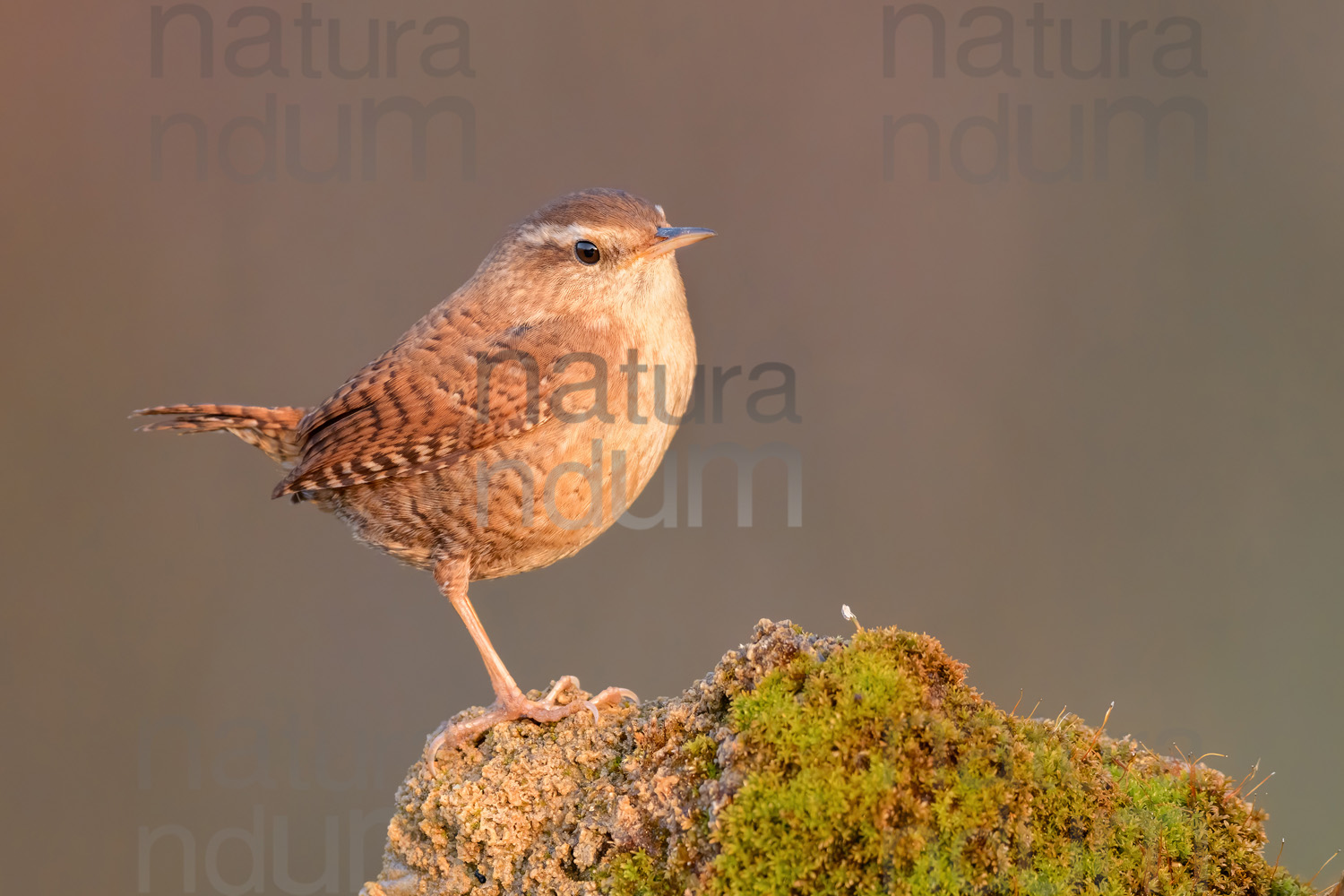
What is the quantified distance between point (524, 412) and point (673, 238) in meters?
0.70

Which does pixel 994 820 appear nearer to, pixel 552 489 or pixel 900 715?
pixel 900 715

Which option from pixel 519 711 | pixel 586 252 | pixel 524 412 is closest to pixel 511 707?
pixel 519 711

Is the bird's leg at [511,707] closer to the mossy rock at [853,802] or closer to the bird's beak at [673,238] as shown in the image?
the mossy rock at [853,802]

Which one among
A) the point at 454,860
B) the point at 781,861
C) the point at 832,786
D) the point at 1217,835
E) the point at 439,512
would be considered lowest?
the point at 454,860

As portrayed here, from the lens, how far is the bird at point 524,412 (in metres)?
3.08

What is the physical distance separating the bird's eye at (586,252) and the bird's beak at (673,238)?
0.17 m

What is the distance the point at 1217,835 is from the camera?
2.14 m

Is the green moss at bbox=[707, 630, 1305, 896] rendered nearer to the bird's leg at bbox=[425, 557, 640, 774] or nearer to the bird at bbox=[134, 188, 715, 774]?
the bird's leg at bbox=[425, 557, 640, 774]

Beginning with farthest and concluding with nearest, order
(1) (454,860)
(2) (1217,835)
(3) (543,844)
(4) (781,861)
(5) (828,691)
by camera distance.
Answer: (1) (454,860), (3) (543,844), (2) (1217,835), (5) (828,691), (4) (781,861)

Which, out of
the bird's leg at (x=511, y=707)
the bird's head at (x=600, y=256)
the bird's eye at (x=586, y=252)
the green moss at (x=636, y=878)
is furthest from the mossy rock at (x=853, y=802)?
the bird's eye at (x=586, y=252)

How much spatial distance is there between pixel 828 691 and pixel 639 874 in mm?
512

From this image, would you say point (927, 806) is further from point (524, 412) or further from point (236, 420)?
point (236, 420)

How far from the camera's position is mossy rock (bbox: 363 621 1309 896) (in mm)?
1808

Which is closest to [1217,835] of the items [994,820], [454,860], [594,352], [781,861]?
[994,820]
